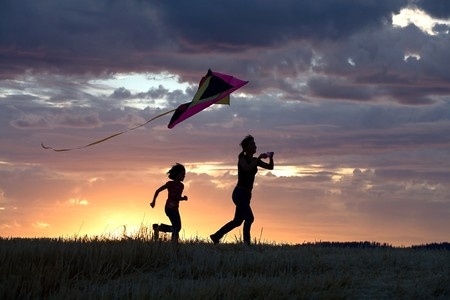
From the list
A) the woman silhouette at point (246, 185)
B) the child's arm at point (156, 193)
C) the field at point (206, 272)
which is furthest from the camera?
the child's arm at point (156, 193)

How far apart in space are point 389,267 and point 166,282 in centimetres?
406

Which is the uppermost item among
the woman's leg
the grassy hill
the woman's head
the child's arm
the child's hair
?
the woman's head

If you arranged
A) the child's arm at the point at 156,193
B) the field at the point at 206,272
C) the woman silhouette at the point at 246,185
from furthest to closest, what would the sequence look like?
the child's arm at the point at 156,193 < the woman silhouette at the point at 246,185 < the field at the point at 206,272

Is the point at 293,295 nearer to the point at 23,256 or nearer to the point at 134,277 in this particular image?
the point at 134,277

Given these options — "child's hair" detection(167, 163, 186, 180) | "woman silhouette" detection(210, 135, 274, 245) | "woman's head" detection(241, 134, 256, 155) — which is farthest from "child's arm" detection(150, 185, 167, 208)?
"woman's head" detection(241, 134, 256, 155)

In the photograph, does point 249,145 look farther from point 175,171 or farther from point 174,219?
point 174,219

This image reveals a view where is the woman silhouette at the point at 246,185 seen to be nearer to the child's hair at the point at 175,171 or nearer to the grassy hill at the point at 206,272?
the grassy hill at the point at 206,272

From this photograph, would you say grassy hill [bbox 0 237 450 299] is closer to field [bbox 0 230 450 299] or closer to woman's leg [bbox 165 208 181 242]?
field [bbox 0 230 450 299]

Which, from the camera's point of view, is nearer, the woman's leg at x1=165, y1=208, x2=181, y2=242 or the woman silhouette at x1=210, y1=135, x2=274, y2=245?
the woman silhouette at x1=210, y1=135, x2=274, y2=245

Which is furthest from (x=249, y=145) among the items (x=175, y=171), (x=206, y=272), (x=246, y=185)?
(x=206, y=272)

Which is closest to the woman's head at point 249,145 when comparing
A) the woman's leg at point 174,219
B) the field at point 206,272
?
the field at point 206,272

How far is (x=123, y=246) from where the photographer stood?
12039mm

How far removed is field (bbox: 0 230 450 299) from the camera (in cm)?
932

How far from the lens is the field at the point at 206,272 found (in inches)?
367
